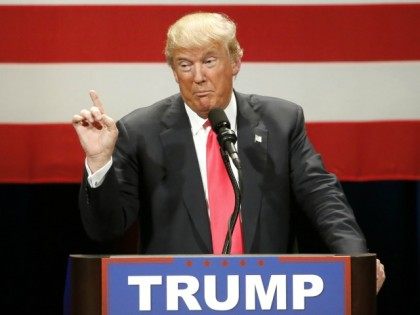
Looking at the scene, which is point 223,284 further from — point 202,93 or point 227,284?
point 202,93

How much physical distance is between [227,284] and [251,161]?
60 cm

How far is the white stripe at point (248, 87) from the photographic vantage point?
2.34m

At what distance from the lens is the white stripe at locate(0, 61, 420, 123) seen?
2.34 metres

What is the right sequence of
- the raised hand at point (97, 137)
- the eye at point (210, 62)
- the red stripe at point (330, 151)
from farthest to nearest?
the red stripe at point (330, 151) → the eye at point (210, 62) → the raised hand at point (97, 137)

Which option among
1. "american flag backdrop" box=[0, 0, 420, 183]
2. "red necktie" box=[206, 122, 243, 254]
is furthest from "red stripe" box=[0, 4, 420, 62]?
"red necktie" box=[206, 122, 243, 254]

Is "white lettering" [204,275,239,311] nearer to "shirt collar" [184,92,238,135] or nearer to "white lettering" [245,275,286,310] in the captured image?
"white lettering" [245,275,286,310]

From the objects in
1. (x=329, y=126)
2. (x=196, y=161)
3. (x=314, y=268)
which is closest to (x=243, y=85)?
(x=329, y=126)

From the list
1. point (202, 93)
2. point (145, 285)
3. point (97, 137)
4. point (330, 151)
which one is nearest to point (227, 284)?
point (145, 285)

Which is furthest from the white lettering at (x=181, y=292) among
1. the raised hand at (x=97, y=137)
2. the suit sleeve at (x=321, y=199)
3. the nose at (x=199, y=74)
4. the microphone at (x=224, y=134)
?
the nose at (x=199, y=74)

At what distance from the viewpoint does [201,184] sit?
1.75 meters

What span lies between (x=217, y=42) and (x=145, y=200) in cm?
33

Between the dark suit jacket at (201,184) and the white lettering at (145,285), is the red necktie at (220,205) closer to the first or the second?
the dark suit jacket at (201,184)

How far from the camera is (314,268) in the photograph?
121 cm

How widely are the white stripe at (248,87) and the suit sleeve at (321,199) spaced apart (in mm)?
499
